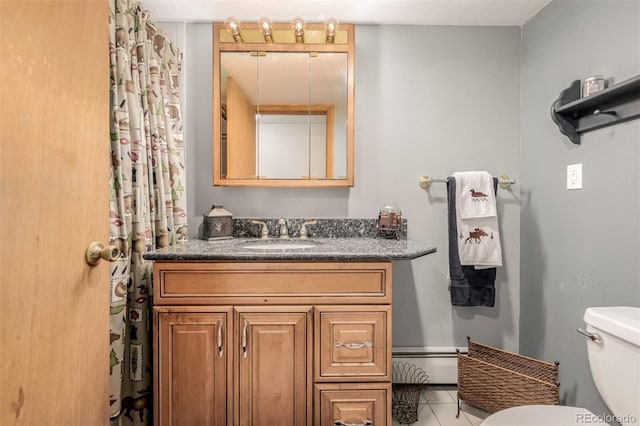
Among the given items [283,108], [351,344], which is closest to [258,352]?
[351,344]

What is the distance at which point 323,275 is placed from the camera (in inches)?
A: 55.0

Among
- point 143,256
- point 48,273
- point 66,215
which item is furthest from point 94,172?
point 143,256

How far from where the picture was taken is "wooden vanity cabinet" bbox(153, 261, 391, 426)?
137 cm

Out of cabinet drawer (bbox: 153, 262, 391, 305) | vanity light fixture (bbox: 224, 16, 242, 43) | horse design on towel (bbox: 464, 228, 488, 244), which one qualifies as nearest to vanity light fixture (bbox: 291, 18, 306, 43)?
vanity light fixture (bbox: 224, 16, 242, 43)

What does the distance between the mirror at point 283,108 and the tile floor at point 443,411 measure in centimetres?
126

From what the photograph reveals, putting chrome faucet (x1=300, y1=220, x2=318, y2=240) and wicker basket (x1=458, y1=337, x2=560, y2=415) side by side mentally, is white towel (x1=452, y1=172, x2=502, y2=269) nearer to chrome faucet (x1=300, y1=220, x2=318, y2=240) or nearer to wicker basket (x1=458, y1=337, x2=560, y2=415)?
wicker basket (x1=458, y1=337, x2=560, y2=415)

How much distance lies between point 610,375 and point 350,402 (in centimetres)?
87

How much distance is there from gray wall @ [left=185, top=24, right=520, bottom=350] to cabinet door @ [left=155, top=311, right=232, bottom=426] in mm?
766

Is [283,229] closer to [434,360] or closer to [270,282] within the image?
[270,282]

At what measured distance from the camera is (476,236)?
1858mm

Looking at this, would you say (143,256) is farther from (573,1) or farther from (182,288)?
(573,1)

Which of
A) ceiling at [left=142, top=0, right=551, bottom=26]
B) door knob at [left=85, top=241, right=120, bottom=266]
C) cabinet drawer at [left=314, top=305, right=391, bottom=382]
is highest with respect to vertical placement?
ceiling at [left=142, top=0, right=551, bottom=26]

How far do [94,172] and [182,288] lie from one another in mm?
663

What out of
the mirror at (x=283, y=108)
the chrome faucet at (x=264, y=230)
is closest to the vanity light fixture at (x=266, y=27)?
the mirror at (x=283, y=108)
